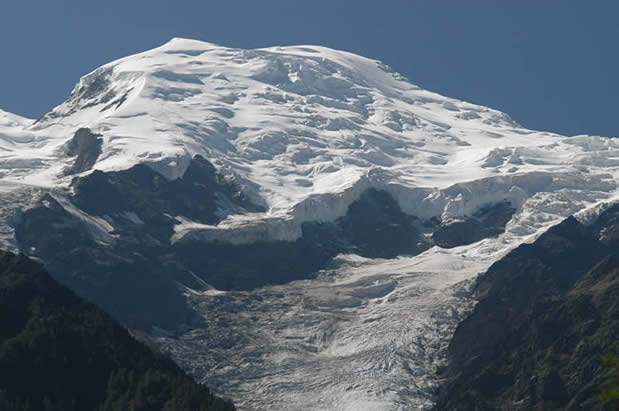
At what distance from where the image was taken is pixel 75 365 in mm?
182625

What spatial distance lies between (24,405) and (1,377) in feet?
24.6

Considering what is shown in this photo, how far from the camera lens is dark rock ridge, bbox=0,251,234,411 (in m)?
173

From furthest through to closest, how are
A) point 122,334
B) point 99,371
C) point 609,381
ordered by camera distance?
point 122,334
point 99,371
point 609,381

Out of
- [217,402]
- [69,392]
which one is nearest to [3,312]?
[69,392]

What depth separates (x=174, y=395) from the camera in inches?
6796

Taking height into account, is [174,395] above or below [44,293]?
below

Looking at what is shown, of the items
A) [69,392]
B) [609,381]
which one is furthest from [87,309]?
[609,381]

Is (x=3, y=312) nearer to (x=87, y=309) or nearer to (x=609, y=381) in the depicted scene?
(x=87, y=309)

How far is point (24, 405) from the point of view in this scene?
171 m

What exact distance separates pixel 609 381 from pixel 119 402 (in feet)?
261

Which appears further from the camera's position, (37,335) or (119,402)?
(37,335)

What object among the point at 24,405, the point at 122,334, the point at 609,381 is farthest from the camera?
the point at 122,334

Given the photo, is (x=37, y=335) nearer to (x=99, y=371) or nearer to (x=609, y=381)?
(x=99, y=371)

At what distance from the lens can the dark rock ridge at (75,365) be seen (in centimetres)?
17338
